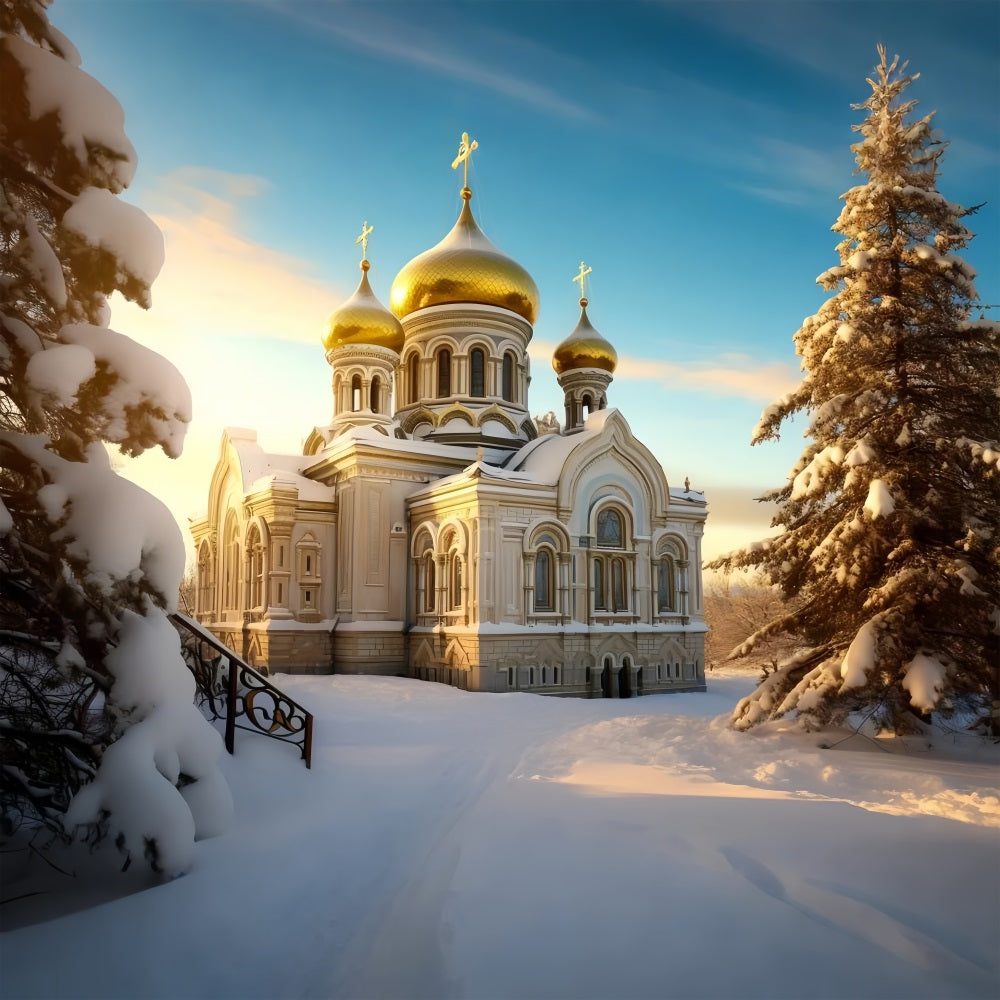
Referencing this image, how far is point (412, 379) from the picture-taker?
1016 inches

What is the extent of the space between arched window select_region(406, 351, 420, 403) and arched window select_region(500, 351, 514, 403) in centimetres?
273

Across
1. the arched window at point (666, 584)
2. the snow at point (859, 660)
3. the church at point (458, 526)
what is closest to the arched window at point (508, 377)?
the church at point (458, 526)

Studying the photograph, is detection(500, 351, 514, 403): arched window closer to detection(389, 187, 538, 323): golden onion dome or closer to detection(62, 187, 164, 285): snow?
detection(389, 187, 538, 323): golden onion dome

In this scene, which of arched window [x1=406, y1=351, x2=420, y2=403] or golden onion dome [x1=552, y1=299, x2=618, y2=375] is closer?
arched window [x1=406, y1=351, x2=420, y2=403]

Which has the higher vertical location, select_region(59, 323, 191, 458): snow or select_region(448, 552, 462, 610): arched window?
select_region(59, 323, 191, 458): snow

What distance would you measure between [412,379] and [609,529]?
29.3 feet

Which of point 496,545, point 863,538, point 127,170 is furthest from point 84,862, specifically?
point 496,545

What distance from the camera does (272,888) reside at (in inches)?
217

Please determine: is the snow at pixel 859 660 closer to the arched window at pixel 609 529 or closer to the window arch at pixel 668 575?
the arched window at pixel 609 529

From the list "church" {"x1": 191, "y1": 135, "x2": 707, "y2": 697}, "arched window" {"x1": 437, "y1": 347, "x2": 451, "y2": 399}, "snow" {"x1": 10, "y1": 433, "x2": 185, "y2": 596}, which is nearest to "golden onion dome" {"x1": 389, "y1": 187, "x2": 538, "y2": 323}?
"church" {"x1": 191, "y1": 135, "x2": 707, "y2": 697}

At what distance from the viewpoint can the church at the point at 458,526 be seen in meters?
18.6

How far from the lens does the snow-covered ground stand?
4.04 meters

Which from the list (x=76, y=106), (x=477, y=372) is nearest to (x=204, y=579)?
(x=477, y=372)

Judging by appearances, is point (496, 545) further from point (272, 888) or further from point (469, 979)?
point (469, 979)
